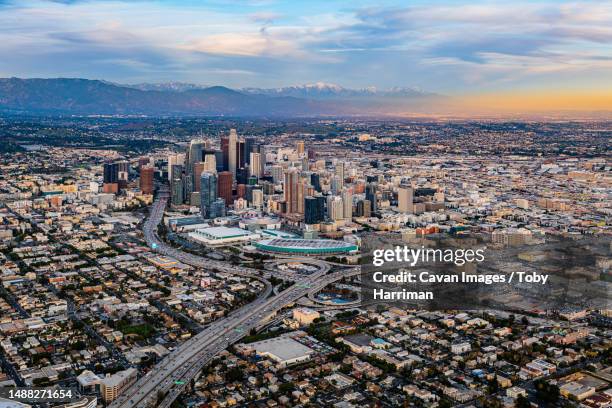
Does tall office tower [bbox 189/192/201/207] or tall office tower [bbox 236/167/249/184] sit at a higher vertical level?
tall office tower [bbox 236/167/249/184]

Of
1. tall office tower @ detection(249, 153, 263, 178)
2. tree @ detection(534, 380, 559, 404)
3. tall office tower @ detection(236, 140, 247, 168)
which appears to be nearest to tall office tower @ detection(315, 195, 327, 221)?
tall office tower @ detection(249, 153, 263, 178)

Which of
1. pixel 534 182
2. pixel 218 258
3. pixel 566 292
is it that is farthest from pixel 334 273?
pixel 534 182

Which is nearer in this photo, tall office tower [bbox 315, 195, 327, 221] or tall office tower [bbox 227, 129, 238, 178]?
tall office tower [bbox 315, 195, 327, 221]

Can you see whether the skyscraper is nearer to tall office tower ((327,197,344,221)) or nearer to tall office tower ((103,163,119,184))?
tall office tower ((103,163,119,184))

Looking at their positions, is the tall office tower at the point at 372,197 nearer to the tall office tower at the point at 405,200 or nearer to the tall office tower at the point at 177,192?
the tall office tower at the point at 405,200

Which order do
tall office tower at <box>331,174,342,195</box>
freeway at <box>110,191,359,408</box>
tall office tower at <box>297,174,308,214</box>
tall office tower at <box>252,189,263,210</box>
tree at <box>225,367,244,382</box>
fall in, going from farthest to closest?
tall office tower at <box>331,174,342,195</box> → tall office tower at <box>252,189,263,210</box> → tall office tower at <box>297,174,308,214</box> → tree at <box>225,367,244,382</box> → freeway at <box>110,191,359,408</box>
